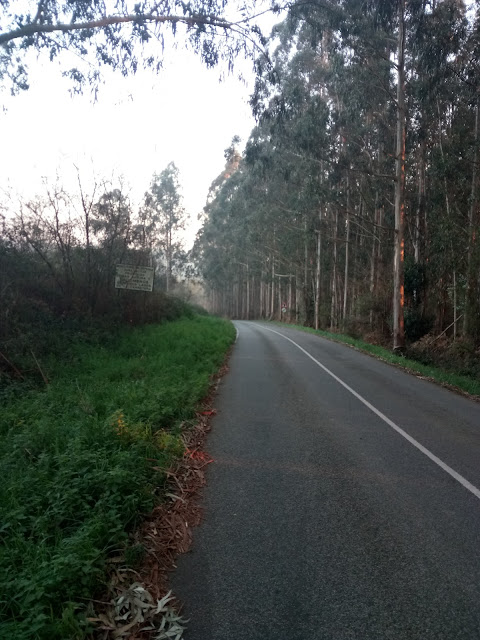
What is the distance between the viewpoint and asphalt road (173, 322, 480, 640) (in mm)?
3408

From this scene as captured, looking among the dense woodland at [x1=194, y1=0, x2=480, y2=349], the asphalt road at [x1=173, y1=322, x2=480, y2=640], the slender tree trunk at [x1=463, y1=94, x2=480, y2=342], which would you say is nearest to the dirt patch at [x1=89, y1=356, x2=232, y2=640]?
the asphalt road at [x1=173, y1=322, x2=480, y2=640]

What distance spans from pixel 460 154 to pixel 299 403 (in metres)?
15.4

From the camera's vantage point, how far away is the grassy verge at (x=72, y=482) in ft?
Result: 10.8

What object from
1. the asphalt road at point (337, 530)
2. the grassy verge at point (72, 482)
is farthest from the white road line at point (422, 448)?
the grassy verge at point (72, 482)

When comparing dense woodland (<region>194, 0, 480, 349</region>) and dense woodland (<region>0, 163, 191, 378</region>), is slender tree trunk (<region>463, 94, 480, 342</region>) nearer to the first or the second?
dense woodland (<region>194, 0, 480, 349</region>)

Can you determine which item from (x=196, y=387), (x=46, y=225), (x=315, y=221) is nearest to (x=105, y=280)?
(x=46, y=225)

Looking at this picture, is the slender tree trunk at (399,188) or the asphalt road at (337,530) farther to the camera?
the slender tree trunk at (399,188)

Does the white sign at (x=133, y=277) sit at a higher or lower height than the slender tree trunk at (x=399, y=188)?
lower

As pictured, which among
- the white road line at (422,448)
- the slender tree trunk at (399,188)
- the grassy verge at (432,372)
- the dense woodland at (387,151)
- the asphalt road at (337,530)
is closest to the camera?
the asphalt road at (337,530)

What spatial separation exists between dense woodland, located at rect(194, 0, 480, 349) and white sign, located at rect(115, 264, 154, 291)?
6832 millimetres

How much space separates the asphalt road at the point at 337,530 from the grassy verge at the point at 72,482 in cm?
65

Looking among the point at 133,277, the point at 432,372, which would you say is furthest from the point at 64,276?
the point at 432,372

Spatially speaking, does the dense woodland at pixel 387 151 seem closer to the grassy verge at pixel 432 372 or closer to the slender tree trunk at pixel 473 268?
the slender tree trunk at pixel 473 268

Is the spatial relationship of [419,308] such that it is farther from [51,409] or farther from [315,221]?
[51,409]
